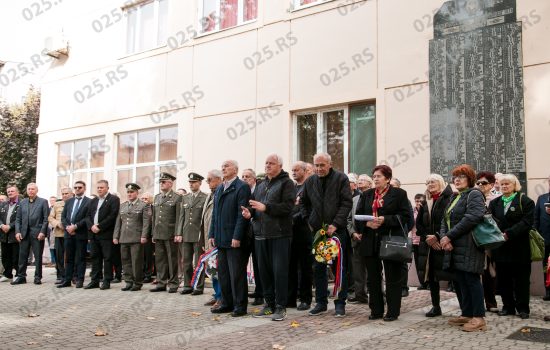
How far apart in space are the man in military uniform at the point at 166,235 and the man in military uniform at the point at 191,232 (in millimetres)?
296

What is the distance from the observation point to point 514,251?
689 cm

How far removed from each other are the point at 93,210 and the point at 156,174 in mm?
4332

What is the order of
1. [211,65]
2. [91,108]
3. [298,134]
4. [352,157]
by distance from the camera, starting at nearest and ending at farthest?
[352,157] → [298,134] → [211,65] → [91,108]

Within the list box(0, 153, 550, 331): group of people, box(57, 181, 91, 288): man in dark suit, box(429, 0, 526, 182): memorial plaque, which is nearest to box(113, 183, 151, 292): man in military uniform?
box(57, 181, 91, 288): man in dark suit

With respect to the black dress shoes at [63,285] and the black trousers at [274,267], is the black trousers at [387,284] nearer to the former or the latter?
the black trousers at [274,267]

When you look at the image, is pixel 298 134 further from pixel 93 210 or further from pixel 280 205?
pixel 280 205

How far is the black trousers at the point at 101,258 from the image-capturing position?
403 inches

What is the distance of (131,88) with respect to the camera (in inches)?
610

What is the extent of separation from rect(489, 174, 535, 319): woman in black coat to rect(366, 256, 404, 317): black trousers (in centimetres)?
143


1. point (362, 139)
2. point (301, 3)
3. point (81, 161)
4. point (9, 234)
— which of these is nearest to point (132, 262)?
point (9, 234)

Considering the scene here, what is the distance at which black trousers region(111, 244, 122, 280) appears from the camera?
10646mm

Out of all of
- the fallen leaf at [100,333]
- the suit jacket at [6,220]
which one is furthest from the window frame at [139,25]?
the fallen leaf at [100,333]

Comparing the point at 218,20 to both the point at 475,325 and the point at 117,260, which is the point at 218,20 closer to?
the point at 117,260

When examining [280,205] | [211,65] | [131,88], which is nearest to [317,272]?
[280,205]
